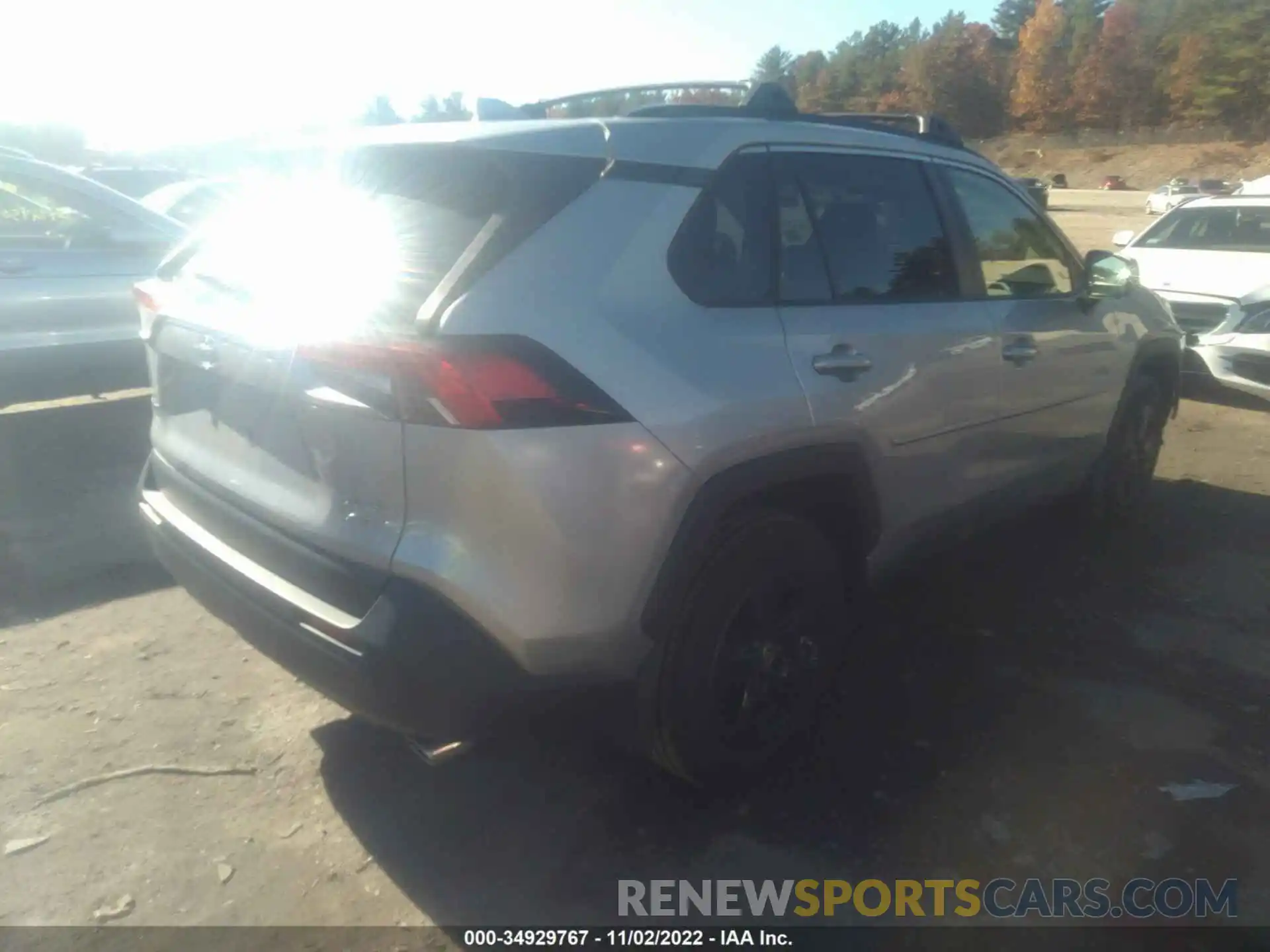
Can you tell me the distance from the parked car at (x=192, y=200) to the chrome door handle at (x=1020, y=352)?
7.75m

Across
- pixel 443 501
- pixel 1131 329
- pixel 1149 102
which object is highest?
pixel 443 501

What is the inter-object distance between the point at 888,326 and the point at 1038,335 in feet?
3.54

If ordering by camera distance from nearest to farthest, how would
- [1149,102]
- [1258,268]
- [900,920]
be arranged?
[900,920] → [1258,268] → [1149,102]

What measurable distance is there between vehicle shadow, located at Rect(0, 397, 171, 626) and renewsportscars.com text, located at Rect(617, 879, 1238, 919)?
9.29 feet

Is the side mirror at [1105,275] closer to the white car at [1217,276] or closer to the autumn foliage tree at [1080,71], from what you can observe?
the white car at [1217,276]

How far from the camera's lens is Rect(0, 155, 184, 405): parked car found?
610 cm

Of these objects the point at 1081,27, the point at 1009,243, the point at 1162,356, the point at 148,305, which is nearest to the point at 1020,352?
the point at 1009,243

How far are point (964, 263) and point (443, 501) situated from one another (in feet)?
7.53

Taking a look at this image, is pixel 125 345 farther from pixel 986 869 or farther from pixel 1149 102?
pixel 1149 102

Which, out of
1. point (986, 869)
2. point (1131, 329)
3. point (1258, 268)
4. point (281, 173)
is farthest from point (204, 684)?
point (1258, 268)

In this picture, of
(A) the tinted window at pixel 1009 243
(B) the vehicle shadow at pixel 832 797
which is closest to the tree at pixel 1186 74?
(A) the tinted window at pixel 1009 243

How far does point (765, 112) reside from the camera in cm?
339

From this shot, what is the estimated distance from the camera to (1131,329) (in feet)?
16.0

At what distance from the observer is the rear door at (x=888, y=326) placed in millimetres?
3062
